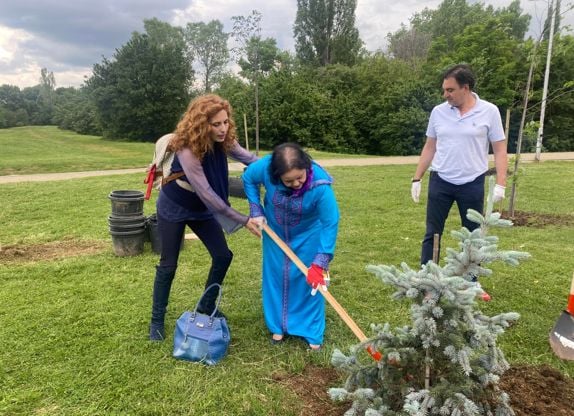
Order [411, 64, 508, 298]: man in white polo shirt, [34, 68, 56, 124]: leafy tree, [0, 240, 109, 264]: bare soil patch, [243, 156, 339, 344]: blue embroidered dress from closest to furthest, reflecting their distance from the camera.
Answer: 1. [243, 156, 339, 344]: blue embroidered dress
2. [411, 64, 508, 298]: man in white polo shirt
3. [0, 240, 109, 264]: bare soil patch
4. [34, 68, 56, 124]: leafy tree

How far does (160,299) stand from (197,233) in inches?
21.7

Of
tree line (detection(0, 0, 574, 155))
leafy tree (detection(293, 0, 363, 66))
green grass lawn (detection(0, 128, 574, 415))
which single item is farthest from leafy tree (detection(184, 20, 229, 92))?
green grass lawn (detection(0, 128, 574, 415))

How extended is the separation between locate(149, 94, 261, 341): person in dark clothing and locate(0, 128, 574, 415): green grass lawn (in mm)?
461

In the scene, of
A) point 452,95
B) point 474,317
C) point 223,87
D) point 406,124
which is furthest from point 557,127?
point 474,317

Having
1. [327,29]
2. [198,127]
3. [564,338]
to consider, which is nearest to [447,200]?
[564,338]

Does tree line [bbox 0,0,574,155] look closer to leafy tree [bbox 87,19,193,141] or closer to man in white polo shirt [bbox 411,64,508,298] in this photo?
leafy tree [bbox 87,19,193,141]

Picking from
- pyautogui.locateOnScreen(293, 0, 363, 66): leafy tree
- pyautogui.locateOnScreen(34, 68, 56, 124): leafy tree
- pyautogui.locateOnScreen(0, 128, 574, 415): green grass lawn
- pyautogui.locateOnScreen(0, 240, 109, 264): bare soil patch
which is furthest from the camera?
pyautogui.locateOnScreen(34, 68, 56, 124): leafy tree

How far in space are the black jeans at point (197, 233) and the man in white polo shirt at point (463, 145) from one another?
74.7 inches

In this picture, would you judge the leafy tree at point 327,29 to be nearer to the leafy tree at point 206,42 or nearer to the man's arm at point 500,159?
the leafy tree at point 206,42

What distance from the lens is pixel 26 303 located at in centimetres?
407

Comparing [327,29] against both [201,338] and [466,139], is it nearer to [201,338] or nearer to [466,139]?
[466,139]

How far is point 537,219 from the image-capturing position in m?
7.17

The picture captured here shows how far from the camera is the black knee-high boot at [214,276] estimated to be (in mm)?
3266

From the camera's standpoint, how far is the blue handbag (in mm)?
3000
